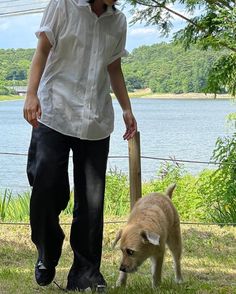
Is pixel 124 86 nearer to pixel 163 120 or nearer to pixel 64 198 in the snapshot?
pixel 64 198

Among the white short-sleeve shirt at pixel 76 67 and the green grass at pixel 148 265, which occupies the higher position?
the white short-sleeve shirt at pixel 76 67

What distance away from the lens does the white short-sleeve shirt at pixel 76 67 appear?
3.67 metres

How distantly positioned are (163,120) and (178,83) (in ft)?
23.5

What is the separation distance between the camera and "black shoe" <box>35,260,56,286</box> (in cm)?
398

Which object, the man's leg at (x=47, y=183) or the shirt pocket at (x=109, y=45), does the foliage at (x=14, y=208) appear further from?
the shirt pocket at (x=109, y=45)

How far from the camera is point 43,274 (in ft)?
13.1

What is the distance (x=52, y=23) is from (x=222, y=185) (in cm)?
627

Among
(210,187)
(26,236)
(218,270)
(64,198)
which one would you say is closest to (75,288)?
(64,198)

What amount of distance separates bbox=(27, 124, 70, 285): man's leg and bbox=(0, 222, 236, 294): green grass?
0.42m

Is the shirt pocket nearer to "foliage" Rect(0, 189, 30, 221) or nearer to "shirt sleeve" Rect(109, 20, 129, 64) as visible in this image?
"shirt sleeve" Rect(109, 20, 129, 64)

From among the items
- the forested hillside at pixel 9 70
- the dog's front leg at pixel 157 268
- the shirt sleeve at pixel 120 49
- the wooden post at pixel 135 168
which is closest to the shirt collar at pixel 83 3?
the shirt sleeve at pixel 120 49

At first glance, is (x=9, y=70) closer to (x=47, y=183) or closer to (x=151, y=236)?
(x=47, y=183)

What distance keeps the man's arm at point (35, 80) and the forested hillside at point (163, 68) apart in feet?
19.7

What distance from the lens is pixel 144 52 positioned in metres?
13.9
